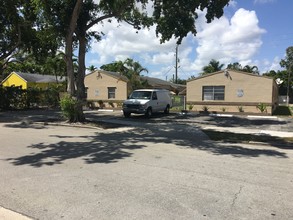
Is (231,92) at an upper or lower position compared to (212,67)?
lower

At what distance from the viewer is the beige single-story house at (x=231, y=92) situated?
24.1m

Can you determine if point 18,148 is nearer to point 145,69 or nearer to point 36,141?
point 36,141

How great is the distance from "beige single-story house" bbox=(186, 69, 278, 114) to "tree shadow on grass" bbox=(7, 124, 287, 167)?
11907mm

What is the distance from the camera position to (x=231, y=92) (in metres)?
25.2

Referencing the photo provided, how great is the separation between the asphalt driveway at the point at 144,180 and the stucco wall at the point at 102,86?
1966 centimetres

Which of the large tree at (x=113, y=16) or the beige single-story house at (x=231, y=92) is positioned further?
the beige single-story house at (x=231, y=92)

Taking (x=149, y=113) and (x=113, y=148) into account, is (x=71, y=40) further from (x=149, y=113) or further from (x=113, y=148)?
(x=113, y=148)

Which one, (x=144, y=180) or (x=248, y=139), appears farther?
(x=248, y=139)

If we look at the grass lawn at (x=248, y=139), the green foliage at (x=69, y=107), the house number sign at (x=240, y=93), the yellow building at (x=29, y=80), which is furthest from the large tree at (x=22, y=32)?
the yellow building at (x=29, y=80)

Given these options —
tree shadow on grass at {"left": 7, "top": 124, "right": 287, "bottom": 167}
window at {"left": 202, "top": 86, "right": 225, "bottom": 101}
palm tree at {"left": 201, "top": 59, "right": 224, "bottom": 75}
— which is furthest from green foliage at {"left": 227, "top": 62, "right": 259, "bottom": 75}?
tree shadow on grass at {"left": 7, "top": 124, "right": 287, "bottom": 167}

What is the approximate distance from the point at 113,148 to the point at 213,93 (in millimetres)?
17494

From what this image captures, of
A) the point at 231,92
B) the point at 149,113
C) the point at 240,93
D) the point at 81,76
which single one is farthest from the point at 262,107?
the point at 81,76

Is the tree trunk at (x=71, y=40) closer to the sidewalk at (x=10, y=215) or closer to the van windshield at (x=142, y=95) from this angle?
the van windshield at (x=142, y=95)

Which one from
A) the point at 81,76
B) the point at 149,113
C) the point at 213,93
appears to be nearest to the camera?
the point at 81,76
